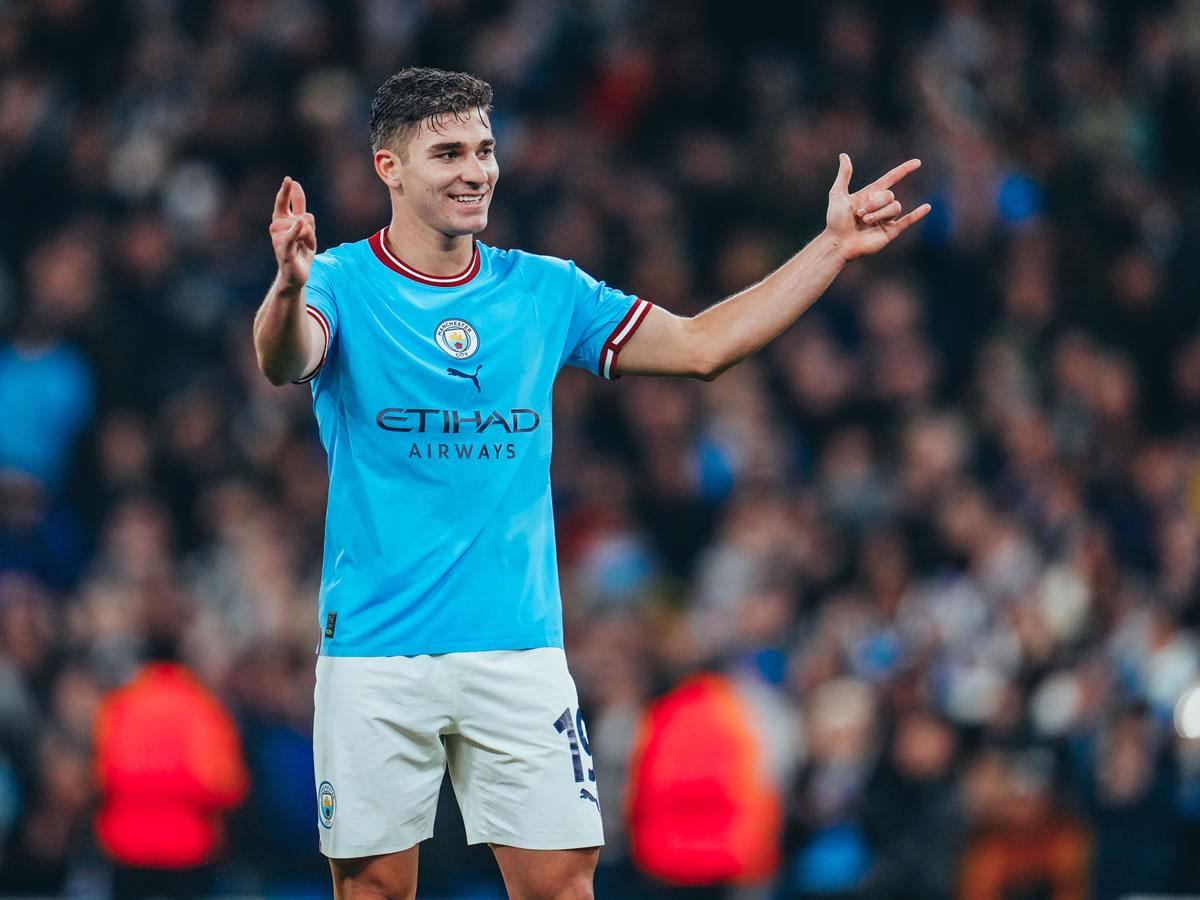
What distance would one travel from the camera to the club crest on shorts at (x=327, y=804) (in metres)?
5.04

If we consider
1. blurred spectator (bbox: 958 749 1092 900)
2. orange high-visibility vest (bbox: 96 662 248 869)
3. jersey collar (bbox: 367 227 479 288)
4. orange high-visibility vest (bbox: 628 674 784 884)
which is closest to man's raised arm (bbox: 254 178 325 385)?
jersey collar (bbox: 367 227 479 288)

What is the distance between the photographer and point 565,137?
13805 mm

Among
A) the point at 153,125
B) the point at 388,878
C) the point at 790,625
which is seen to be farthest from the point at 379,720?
the point at 153,125

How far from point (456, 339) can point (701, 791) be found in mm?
4939

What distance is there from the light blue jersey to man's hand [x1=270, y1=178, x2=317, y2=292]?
0.32m

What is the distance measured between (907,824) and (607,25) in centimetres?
688

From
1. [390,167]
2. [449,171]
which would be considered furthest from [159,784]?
[449,171]

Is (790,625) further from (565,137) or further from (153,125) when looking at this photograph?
(153,125)

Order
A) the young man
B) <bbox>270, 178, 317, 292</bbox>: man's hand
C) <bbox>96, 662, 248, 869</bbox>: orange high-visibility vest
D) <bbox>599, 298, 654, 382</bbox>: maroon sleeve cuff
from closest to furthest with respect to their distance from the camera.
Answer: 1. <bbox>270, 178, 317, 292</bbox>: man's hand
2. the young man
3. <bbox>599, 298, 654, 382</bbox>: maroon sleeve cuff
4. <bbox>96, 662, 248, 869</bbox>: orange high-visibility vest

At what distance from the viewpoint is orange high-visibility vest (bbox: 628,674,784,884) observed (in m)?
9.59

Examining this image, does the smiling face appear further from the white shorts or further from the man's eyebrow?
the white shorts

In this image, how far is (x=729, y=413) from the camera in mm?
12391

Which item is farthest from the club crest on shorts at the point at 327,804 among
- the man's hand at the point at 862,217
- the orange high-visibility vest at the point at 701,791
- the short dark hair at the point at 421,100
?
the orange high-visibility vest at the point at 701,791

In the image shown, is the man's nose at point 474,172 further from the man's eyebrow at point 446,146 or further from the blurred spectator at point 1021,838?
the blurred spectator at point 1021,838
